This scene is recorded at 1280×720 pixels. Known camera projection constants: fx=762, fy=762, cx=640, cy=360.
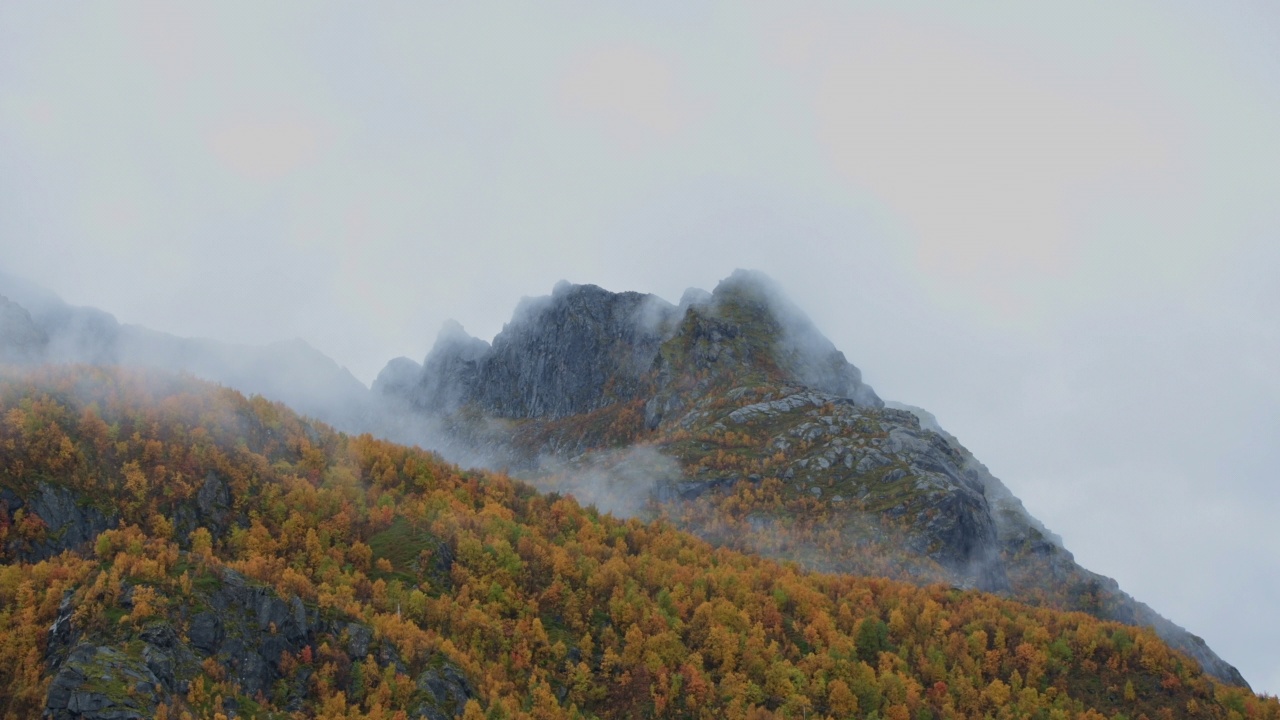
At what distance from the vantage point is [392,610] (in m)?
97.2

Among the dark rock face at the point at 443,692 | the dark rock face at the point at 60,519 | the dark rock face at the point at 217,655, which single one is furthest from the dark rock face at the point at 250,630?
the dark rock face at the point at 60,519

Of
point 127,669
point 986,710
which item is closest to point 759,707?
Result: point 986,710

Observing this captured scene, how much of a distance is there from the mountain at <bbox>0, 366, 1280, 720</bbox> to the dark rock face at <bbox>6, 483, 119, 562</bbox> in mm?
262

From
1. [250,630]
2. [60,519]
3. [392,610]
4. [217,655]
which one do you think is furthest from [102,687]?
[60,519]

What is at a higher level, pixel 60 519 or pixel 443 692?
pixel 443 692

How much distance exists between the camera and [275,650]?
257 ft

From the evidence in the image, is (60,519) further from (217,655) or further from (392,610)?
(392,610)

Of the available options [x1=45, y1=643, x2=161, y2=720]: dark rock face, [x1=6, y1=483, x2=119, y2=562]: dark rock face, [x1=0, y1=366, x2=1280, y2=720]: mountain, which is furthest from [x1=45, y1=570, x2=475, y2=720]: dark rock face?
[x1=6, y1=483, x2=119, y2=562]: dark rock face

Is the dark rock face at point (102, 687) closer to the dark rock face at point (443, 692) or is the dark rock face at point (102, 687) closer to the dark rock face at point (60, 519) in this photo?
the dark rock face at point (443, 692)

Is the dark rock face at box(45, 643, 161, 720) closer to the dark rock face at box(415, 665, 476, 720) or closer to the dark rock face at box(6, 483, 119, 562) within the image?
the dark rock face at box(415, 665, 476, 720)

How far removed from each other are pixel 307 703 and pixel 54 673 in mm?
21342

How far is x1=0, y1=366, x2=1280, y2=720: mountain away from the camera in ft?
237

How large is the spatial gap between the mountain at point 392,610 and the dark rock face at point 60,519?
26 centimetres

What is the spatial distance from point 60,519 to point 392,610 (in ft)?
135
